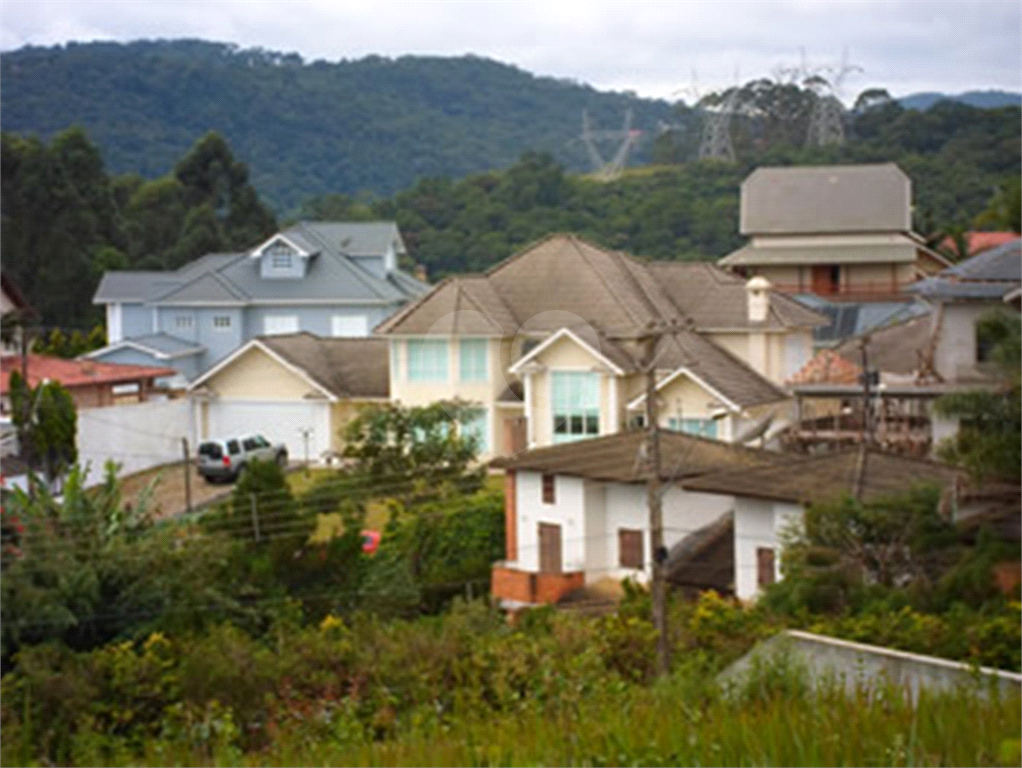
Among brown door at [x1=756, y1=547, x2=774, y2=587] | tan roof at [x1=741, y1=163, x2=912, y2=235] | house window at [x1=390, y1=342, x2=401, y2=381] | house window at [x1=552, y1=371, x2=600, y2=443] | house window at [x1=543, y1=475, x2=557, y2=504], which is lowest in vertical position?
brown door at [x1=756, y1=547, x2=774, y2=587]

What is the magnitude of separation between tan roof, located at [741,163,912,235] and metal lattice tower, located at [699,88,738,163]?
3.15 meters

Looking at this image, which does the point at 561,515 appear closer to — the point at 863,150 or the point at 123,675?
the point at 123,675

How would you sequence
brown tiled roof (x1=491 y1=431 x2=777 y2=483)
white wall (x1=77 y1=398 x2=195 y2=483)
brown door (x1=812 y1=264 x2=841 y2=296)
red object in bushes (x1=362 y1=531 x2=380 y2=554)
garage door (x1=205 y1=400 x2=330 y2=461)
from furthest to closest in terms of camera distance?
brown door (x1=812 y1=264 x2=841 y2=296), garage door (x1=205 y1=400 x2=330 y2=461), white wall (x1=77 y1=398 x2=195 y2=483), brown tiled roof (x1=491 y1=431 x2=777 y2=483), red object in bushes (x1=362 y1=531 x2=380 y2=554)

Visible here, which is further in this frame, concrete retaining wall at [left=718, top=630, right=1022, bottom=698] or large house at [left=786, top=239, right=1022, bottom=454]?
large house at [left=786, top=239, right=1022, bottom=454]

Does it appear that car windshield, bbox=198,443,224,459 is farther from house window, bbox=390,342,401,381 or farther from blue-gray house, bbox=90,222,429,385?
blue-gray house, bbox=90,222,429,385

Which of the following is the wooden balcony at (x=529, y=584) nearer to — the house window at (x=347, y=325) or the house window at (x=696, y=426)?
the house window at (x=696, y=426)

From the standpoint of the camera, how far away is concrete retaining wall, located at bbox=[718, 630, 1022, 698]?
133 inches

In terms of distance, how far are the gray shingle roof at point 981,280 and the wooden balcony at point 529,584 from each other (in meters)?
2.78

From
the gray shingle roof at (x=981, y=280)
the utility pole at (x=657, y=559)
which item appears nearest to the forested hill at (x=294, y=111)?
the gray shingle roof at (x=981, y=280)

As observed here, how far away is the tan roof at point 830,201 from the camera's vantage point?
1748cm

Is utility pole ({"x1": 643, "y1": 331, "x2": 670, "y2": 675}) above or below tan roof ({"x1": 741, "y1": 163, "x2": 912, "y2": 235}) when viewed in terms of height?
below

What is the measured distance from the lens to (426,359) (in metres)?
12.4

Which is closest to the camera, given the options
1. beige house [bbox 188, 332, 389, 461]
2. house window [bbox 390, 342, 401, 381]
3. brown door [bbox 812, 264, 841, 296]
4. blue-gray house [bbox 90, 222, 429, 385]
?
beige house [bbox 188, 332, 389, 461]

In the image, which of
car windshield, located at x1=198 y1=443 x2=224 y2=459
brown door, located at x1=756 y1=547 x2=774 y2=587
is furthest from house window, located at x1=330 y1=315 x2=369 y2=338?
brown door, located at x1=756 y1=547 x2=774 y2=587
